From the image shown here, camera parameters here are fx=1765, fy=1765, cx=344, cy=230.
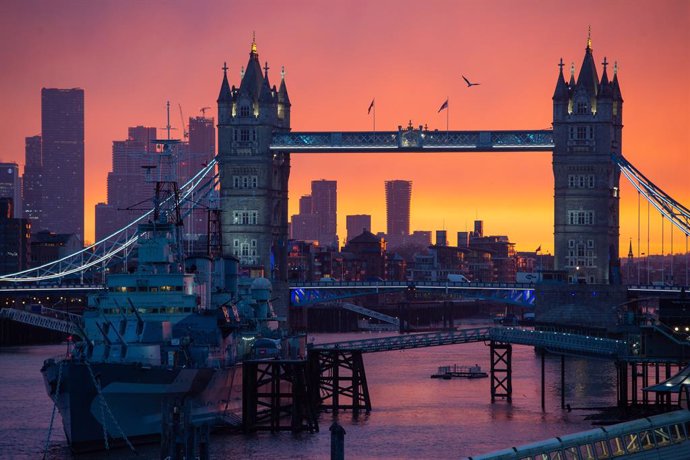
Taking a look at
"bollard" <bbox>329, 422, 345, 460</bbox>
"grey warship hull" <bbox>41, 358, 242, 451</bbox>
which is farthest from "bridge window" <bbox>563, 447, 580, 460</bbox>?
"grey warship hull" <bbox>41, 358, 242, 451</bbox>

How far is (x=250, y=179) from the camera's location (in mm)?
160875

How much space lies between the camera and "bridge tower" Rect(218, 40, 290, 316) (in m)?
161

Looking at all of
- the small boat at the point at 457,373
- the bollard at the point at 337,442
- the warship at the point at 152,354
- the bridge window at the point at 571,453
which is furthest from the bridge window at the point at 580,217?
the bridge window at the point at 571,453

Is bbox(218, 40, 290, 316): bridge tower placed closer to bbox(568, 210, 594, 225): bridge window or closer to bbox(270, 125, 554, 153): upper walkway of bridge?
bbox(270, 125, 554, 153): upper walkway of bridge

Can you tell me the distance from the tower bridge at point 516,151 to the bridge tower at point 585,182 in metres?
0.09

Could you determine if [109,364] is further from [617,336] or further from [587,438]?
[617,336]

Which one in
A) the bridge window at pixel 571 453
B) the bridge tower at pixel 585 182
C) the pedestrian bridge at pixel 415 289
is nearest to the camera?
the bridge window at pixel 571 453

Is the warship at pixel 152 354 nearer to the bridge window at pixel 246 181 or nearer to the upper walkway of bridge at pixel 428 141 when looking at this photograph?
the upper walkway of bridge at pixel 428 141

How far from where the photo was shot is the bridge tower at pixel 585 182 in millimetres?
157750

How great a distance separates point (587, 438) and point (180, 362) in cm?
2711

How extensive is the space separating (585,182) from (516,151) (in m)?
6.81

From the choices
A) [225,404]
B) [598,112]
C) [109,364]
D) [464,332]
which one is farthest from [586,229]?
[109,364]

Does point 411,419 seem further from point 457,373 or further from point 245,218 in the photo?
point 245,218

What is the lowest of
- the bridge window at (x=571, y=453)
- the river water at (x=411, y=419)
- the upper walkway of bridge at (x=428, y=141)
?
the river water at (x=411, y=419)
